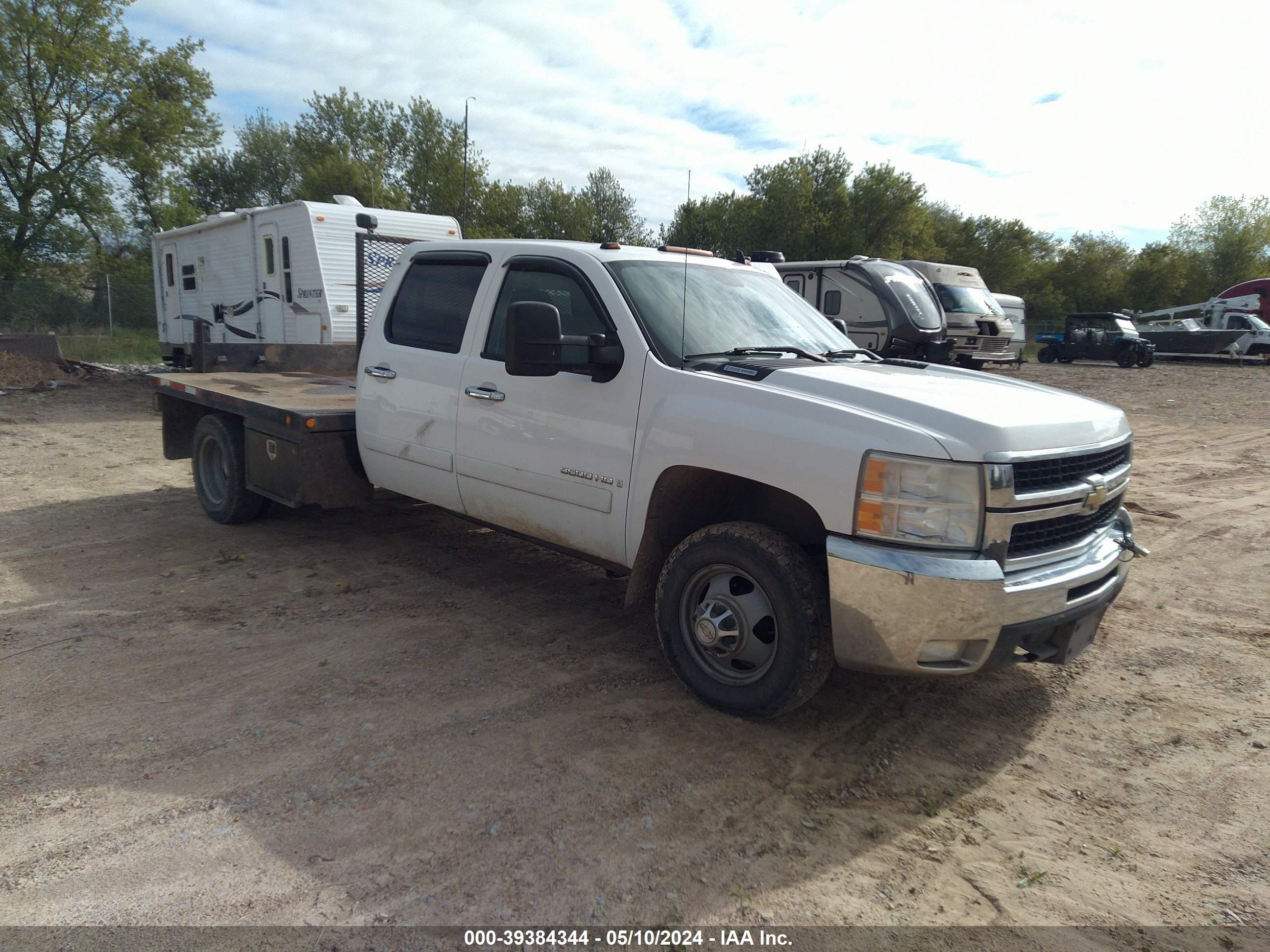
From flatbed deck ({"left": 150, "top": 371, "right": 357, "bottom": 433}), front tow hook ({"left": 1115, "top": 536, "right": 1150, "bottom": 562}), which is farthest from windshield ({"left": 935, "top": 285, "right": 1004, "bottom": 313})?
front tow hook ({"left": 1115, "top": 536, "right": 1150, "bottom": 562})

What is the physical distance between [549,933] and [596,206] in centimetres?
4307

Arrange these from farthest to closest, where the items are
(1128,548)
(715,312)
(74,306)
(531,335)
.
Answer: (74,306)
(715,312)
(1128,548)
(531,335)

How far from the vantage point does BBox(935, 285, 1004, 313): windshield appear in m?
17.4

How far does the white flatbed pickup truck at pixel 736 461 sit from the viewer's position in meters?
3.15

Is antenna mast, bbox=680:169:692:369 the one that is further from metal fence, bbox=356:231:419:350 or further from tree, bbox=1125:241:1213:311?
tree, bbox=1125:241:1213:311

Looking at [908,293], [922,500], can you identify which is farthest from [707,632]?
[908,293]

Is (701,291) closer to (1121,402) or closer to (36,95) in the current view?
(1121,402)

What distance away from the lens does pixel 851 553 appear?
10.5ft

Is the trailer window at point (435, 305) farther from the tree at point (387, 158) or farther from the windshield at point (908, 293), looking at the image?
the tree at point (387, 158)

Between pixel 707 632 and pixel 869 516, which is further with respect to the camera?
pixel 707 632

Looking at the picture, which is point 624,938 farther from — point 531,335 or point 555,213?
point 555,213

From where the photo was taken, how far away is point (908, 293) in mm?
14180

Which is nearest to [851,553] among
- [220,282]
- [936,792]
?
[936,792]

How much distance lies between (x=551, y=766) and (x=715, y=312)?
7.80 feet
